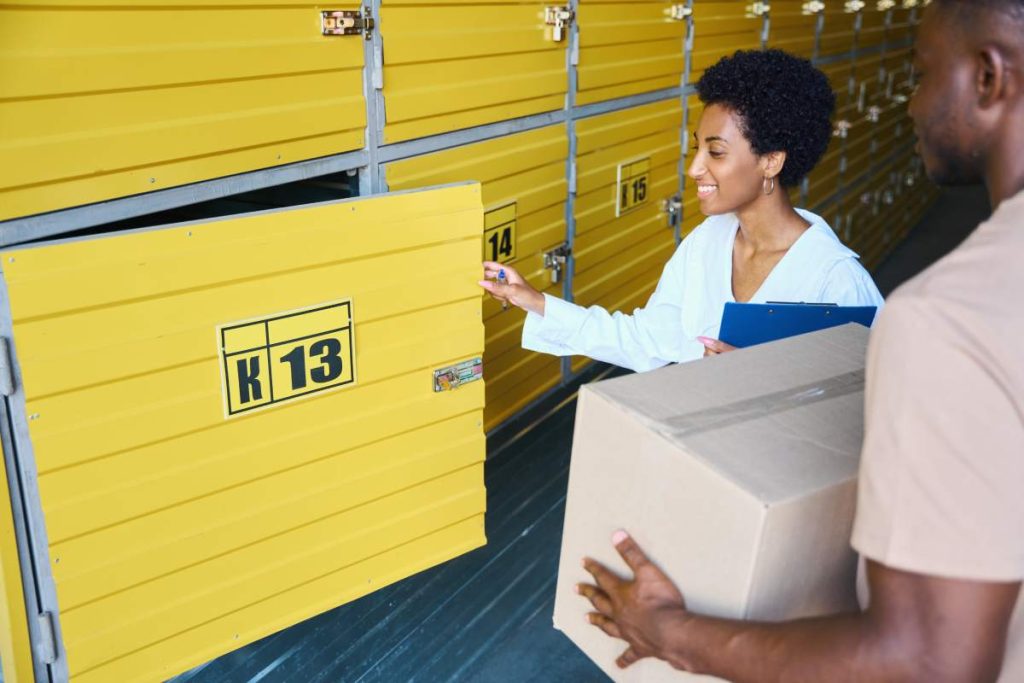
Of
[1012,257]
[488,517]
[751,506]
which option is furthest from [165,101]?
[488,517]

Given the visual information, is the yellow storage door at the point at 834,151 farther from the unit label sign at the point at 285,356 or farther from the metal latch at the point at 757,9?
the unit label sign at the point at 285,356

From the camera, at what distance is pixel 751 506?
1.17 meters

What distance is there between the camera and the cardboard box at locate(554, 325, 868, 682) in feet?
3.95

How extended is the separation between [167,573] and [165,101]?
3.71ft

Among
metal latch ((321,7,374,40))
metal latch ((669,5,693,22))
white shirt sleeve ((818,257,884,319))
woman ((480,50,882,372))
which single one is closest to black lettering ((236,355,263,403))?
woman ((480,50,882,372))

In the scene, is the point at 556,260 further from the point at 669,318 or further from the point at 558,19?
the point at 669,318

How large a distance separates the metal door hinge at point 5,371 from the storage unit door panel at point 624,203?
8.73ft

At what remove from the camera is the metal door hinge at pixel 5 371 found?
1881 millimetres

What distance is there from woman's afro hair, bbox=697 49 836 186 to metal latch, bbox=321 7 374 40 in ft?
3.41

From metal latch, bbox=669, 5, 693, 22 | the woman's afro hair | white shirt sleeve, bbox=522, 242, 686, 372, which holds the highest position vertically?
metal latch, bbox=669, 5, 693, 22

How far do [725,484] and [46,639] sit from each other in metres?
1.71

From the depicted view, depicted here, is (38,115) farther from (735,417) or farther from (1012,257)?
(1012,257)

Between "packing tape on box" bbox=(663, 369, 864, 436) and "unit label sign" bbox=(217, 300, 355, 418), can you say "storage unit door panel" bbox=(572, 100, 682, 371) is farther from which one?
"packing tape on box" bbox=(663, 369, 864, 436)

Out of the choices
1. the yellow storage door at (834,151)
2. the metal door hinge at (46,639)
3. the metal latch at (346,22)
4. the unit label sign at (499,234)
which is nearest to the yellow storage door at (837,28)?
the yellow storage door at (834,151)
